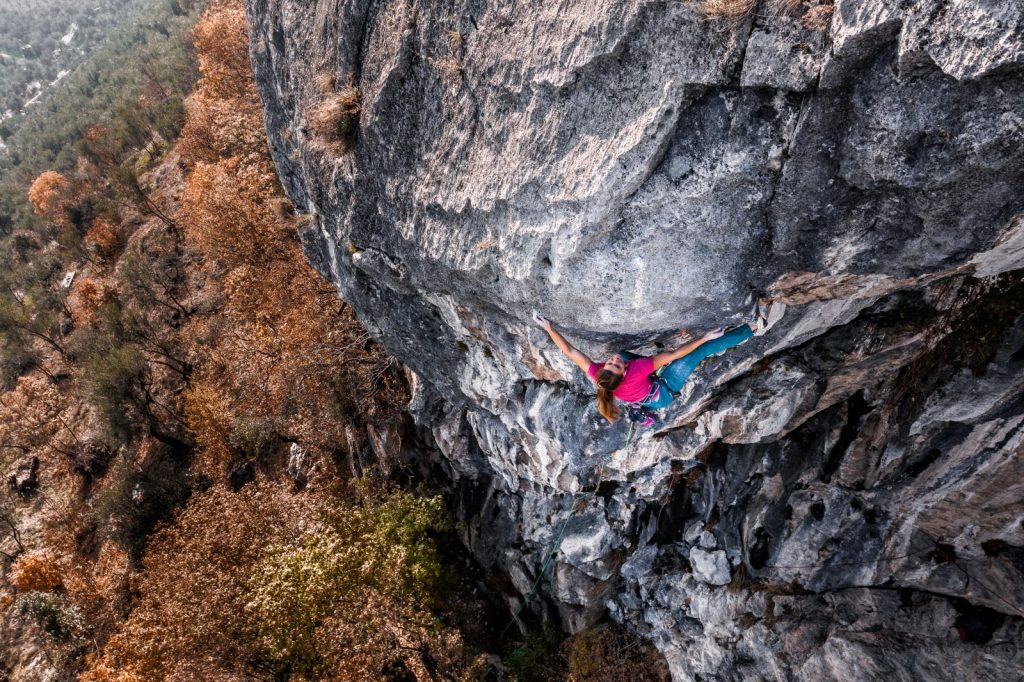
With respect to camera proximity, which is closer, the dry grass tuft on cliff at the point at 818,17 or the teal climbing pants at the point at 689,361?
the dry grass tuft on cliff at the point at 818,17

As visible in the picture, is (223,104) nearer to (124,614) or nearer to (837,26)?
(124,614)

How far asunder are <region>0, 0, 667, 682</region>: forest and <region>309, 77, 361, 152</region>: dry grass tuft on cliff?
2.50 meters

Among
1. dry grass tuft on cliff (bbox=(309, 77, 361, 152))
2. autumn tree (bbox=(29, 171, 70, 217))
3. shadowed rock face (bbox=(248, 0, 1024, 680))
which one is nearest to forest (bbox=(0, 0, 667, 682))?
dry grass tuft on cliff (bbox=(309, 77, 361, 152))

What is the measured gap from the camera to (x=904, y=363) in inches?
260

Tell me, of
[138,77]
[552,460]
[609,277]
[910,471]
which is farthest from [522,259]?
[138,77]

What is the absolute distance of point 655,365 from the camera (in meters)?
5.84

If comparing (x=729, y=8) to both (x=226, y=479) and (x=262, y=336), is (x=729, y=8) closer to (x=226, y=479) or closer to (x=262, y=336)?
(x=262, y=336)

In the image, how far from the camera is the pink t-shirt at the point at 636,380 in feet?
19.2

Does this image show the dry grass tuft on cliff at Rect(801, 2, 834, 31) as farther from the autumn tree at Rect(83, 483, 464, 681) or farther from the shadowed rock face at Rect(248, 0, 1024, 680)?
the autumn tree at Rect(83, 483, 464, 681)

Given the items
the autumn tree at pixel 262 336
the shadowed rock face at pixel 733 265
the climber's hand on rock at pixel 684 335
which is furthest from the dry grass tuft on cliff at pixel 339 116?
the autumn tree at pixel 262 336

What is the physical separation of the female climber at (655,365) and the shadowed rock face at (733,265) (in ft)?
0.74

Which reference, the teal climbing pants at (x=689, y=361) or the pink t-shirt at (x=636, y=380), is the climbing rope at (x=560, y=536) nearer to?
the teal climbing pants at (x=689, y=361)

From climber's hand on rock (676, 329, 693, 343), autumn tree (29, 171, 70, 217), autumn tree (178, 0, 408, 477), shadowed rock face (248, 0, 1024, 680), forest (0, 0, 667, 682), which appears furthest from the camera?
autumn tree (29, 171, 70, 217)

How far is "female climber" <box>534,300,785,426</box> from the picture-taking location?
561 centimetres
